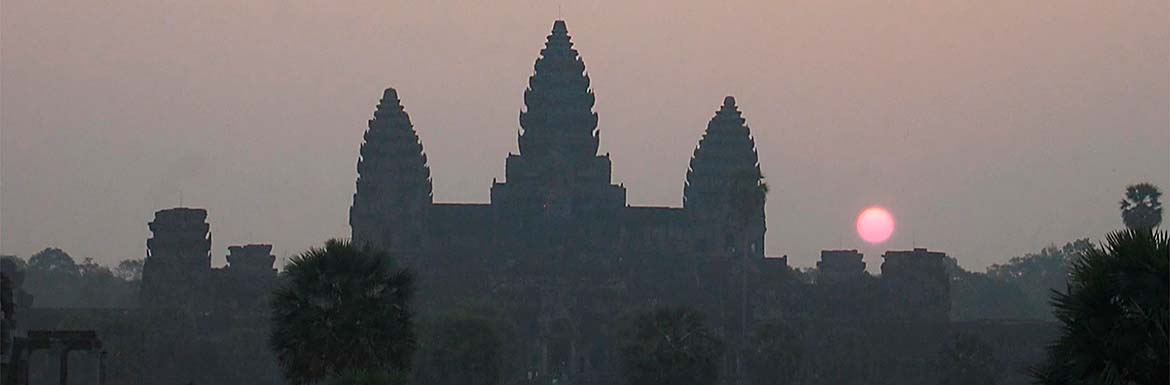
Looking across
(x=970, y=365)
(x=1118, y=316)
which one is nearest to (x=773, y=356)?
(x=970, y=365)

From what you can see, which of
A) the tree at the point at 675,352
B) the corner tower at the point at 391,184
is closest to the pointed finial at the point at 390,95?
the corner tower at the point at 391,184

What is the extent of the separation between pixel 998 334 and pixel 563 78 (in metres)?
40.5

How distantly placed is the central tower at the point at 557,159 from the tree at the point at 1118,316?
440 feet

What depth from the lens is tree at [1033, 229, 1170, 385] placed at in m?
37.3

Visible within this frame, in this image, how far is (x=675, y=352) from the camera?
101 meters

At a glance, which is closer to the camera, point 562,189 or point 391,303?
point 391,303

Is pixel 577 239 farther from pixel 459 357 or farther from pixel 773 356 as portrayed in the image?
pixel 459 357

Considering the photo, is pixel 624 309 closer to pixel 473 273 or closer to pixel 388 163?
pixel 473 273

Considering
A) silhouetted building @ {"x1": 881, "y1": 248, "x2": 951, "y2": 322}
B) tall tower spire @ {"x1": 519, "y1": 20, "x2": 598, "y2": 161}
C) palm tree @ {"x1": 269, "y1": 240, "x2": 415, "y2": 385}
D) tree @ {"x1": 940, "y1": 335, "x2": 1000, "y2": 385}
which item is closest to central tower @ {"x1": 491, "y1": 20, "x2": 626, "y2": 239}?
tall tower spire @ {"x1": 519, "y1": 20, "x2": 598, "y2": 161}

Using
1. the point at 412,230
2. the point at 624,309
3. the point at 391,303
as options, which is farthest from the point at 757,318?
the point at 391,303

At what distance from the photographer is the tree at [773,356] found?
132750 mm

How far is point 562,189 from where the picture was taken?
576ft

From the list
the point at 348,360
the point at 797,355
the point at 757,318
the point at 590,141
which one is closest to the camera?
the point at 348,360

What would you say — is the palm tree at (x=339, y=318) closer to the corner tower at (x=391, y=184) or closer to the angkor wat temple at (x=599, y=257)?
the angkor wat temple at (x=599, y=257)
